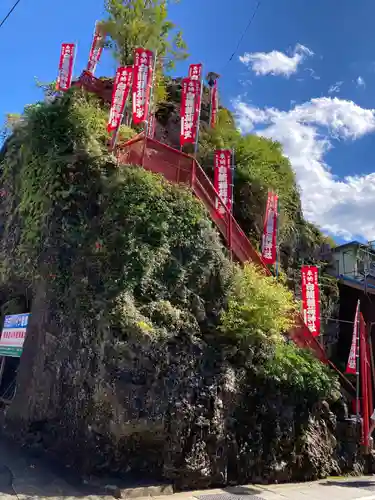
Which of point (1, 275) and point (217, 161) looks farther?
point (217, 161)

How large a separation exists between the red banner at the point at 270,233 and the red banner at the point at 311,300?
5.04ft

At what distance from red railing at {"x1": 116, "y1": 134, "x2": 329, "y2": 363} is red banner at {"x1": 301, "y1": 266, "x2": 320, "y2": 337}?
244cm

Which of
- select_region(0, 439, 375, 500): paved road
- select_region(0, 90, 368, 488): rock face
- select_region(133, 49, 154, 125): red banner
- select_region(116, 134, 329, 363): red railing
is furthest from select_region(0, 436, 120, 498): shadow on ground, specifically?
select_region(133, 49, 154, 125): red banner

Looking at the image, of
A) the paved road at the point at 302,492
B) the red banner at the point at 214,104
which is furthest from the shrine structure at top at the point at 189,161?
the paved road at the point at 302,492

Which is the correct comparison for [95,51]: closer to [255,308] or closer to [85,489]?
[255,308]

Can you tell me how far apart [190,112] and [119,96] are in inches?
131

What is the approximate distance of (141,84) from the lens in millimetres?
12023

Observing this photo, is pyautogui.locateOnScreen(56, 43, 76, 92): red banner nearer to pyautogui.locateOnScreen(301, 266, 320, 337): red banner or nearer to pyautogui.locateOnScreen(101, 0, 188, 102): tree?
pyautogui.locateOnScreen(101, 0, 188, 102): tree

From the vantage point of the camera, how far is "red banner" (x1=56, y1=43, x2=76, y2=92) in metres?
15.9

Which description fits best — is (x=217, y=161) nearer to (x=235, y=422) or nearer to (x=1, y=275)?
(x=1, y=275)

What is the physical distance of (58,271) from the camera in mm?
8852

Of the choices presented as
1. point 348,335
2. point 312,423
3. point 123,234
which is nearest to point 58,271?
point 123,234

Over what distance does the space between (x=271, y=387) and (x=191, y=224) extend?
4108 mm

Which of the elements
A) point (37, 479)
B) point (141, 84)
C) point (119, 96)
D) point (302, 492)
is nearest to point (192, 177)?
point (119, 96)
